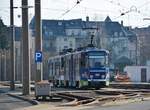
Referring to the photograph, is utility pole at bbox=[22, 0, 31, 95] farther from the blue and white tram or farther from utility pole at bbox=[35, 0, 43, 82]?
the blue and white tram

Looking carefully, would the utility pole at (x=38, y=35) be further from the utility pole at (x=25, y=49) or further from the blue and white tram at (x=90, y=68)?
the blue and white tram at (x=90, y=68)

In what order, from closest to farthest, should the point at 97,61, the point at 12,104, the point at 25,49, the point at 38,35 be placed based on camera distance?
the point at 12,104 → the point at 38,35 → the point at 25,49 → the point at 97,61

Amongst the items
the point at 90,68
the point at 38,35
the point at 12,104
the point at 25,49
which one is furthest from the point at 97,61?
the point at 12,104

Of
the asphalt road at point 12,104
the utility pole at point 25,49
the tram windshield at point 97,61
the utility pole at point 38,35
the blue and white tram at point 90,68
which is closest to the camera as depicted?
the asphalt road at point 12,104

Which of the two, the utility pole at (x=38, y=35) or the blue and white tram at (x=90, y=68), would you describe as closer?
the utility pole at (x=38, y=35)

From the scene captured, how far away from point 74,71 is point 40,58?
604 inches

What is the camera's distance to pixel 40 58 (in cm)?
3903

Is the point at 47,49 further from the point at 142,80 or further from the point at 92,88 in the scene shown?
the point at 92,88

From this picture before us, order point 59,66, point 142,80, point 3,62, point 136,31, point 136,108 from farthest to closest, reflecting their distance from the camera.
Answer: point 136,31 → point 3,62 → point 142,80 → point 59,66 → point 136,108

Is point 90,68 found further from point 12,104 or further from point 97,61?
point 12,104

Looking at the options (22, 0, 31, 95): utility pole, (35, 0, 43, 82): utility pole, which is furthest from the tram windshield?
(35, 0, 43, 82): utility pole

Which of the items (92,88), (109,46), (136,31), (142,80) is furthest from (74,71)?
(136,31)

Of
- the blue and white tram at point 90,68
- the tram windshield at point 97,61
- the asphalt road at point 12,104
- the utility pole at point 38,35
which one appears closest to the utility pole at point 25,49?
the utility pole at point 38,35

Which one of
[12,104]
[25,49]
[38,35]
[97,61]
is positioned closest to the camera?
[12,104]
